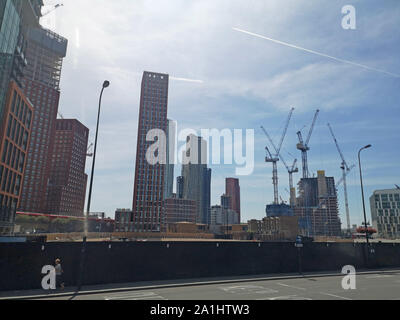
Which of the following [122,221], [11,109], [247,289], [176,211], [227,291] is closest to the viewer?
[227,291]

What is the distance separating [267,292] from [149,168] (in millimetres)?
148049

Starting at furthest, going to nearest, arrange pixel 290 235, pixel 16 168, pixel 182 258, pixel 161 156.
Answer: pixel 161 156, pixel 290 235, pixel 16 168, pixel 182 258

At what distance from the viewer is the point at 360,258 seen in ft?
90.8

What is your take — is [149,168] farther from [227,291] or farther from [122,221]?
[227,291]

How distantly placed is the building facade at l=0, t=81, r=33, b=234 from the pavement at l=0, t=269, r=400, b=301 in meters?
45.1

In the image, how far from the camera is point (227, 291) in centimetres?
1595

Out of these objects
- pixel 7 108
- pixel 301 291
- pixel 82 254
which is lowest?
pixel 301 291

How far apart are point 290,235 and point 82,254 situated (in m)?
90.3

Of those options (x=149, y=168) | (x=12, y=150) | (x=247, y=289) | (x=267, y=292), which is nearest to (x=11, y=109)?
(x=12, y=150)

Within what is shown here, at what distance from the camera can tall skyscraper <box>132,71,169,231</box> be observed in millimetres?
154000

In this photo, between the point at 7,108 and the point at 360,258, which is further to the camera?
the point at 7,108

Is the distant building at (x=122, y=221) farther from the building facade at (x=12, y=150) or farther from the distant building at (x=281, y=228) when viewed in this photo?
the building facade at (x=12, y=150)
